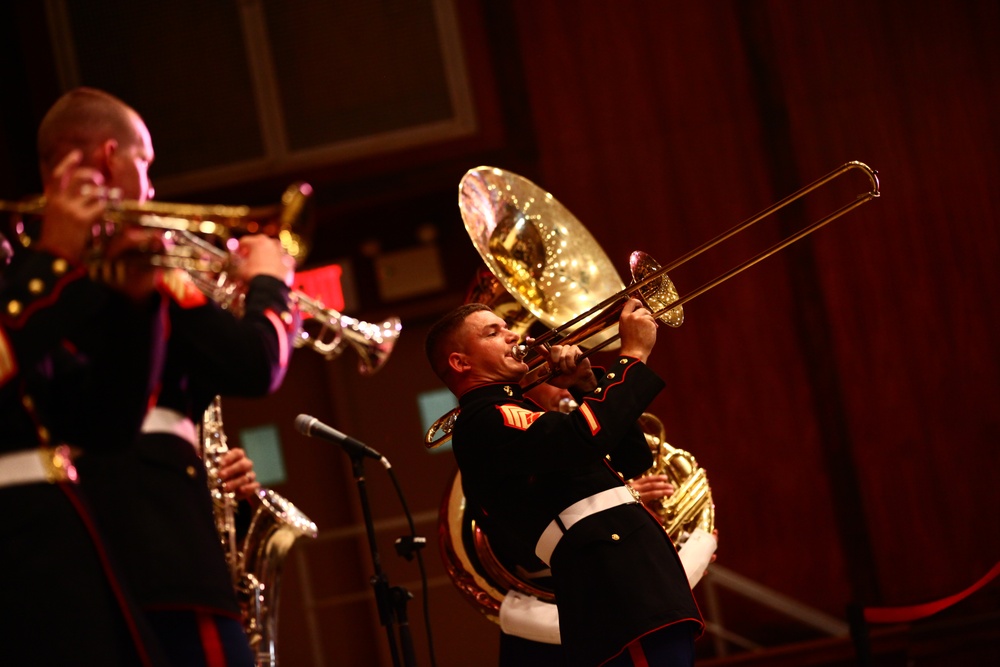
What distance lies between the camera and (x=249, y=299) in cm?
170

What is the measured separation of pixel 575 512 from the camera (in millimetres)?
2451

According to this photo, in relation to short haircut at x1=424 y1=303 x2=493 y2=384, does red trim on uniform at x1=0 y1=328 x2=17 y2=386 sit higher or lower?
higher

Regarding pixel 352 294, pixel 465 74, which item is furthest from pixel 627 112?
pixel 352 294

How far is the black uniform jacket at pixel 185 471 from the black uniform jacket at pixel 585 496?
0.85 m

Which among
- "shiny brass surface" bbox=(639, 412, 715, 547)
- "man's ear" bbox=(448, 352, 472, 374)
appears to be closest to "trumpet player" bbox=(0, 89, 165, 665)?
"man's ear" bbox=(448, 352, 472, 374)

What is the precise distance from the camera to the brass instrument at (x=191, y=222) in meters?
1.48

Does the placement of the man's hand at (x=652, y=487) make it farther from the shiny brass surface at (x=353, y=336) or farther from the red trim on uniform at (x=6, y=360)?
the red trim on uniform at (x=6, y=360)

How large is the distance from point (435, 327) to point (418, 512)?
3061 mm

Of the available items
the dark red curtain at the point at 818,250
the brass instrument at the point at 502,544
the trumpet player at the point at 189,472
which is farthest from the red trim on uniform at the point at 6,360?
the dark red curtain at the point at 818,250

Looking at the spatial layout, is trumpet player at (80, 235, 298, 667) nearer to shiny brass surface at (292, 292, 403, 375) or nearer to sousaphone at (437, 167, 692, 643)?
shiny brass surface at (292, 292, 403, 375)

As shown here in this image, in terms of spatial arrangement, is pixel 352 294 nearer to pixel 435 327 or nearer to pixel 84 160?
pixel 435 327

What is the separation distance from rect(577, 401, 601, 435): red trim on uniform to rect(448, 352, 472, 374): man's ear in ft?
1.47

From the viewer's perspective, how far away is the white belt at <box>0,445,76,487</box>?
1443 millimetres

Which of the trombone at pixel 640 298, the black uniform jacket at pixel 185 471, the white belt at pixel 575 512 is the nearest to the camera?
the black uniform jacket at pixel 185 471
